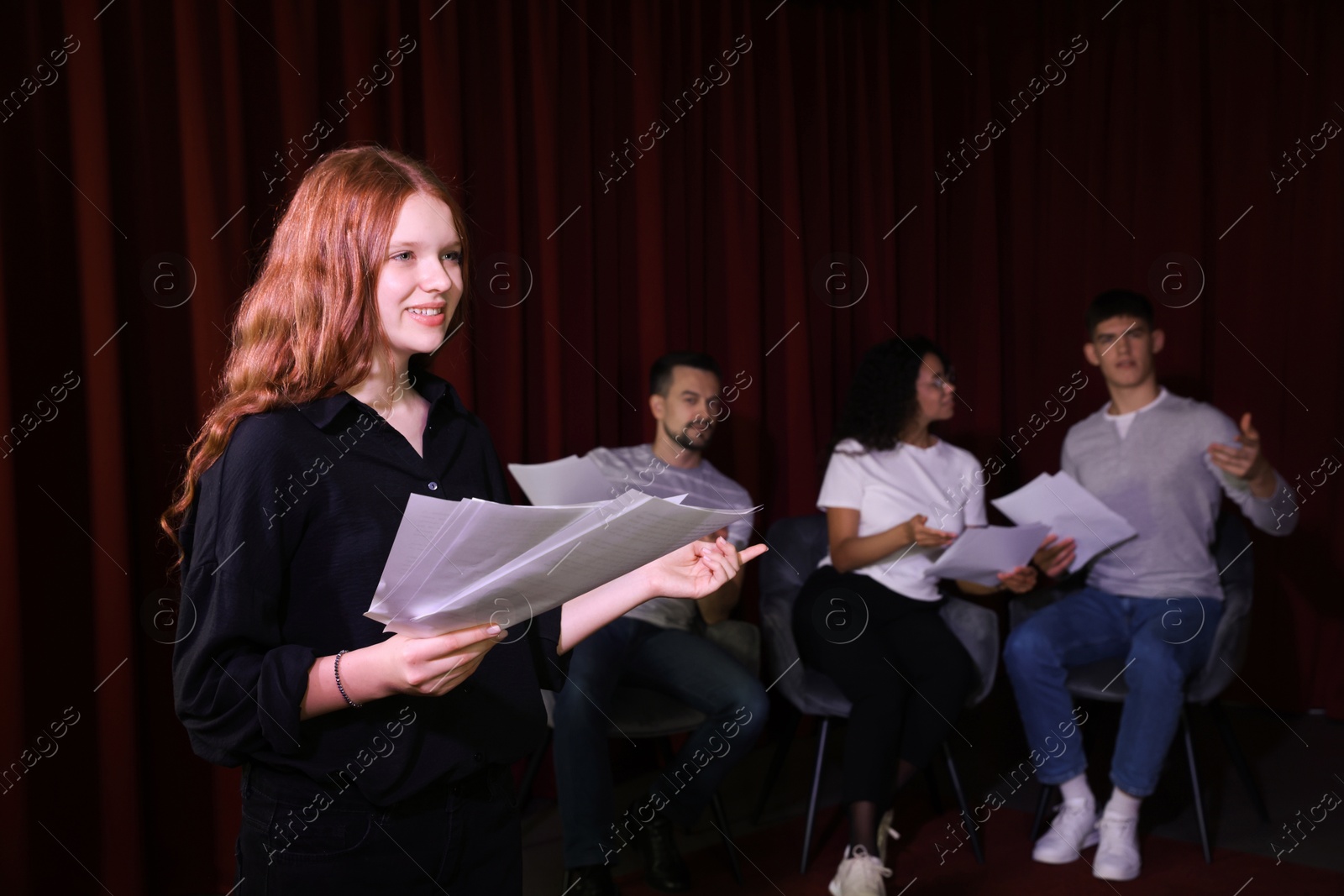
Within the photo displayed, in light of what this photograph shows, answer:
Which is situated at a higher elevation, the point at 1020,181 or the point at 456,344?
the point at 456,344

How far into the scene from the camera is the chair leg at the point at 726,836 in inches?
102

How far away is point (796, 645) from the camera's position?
9.45 ft

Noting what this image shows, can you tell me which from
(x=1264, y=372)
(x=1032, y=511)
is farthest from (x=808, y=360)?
(x=1264, y=372)

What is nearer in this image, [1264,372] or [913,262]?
[1264,372]

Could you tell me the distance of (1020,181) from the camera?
4324 millimetres

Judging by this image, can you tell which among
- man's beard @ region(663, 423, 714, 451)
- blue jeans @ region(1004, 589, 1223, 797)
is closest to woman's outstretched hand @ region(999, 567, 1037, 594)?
blue jeans @ region(1004, 589, 1223, 797)

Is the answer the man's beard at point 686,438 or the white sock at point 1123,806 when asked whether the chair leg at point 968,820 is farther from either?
the man's beard at point 686,438

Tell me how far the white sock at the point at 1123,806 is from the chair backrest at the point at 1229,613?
306mm

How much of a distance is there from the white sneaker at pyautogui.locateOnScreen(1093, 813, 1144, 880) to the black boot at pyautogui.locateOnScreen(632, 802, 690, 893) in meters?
1.03

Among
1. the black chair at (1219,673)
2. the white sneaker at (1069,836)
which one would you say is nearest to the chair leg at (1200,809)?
the black chair at (1219,673)

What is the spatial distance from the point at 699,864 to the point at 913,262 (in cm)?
260

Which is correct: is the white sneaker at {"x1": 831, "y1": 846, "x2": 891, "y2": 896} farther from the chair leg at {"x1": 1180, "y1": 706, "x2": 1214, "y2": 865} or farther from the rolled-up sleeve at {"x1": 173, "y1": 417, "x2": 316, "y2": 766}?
the rolled-up sleeve at {"x1": 173, "y1": 417, "x2": 316, "y2": 766}

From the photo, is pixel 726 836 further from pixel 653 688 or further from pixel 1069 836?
pixel 1069 836

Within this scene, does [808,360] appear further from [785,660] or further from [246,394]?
[246,394]
